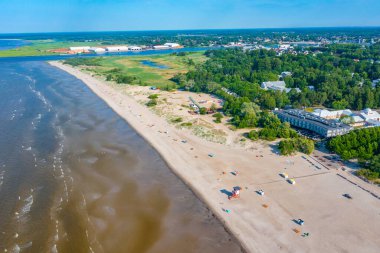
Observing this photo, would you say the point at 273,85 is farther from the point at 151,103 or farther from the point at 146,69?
the point at 146,69

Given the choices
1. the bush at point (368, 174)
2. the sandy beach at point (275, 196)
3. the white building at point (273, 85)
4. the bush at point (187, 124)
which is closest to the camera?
the sandy beach at point (275, 196)

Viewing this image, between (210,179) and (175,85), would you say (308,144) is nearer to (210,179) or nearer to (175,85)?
(210,179)

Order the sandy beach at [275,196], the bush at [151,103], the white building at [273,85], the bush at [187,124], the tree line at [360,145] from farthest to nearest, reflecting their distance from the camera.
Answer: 1. the white building at [273,85]
2. the bush at [151,103]
3. the bush at [187,124]
4. the tree line at [360,145]
5. the sandy beach at [275,196]

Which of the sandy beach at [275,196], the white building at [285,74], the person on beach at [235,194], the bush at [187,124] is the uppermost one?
the white building at [285,74]

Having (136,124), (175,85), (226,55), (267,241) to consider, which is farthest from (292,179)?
(226,55)

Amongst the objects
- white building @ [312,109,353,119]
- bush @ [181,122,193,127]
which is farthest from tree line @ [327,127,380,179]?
bush @ [181,122,193,127]

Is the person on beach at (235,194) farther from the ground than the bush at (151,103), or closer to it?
closer to it

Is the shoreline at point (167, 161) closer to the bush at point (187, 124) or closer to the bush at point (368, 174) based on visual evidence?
the bush at point (187, 124)

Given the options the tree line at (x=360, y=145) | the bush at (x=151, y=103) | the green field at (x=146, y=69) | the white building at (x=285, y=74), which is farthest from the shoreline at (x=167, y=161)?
the white building at (x=285, y=74)
